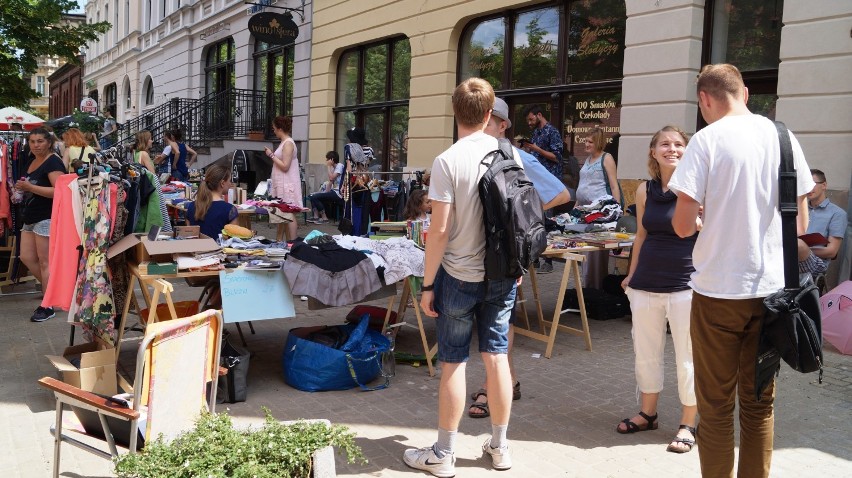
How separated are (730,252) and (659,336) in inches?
55.0

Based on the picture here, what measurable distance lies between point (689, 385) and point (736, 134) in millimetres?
1719

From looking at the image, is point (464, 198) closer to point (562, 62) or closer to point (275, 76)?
point (562, 62)

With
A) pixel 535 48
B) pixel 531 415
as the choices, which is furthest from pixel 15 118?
pixel 531 415

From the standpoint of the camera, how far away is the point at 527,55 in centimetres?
1200

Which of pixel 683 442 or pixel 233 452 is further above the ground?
pixel 233 452

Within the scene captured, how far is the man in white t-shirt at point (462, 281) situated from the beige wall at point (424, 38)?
28.7ft

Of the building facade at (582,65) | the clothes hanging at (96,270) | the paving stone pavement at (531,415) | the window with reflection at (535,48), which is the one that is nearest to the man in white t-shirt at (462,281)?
the paving stone pavement at (531,415)

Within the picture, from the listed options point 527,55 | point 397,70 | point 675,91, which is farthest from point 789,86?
point 397,70

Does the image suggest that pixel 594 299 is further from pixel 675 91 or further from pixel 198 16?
pixel 198 16

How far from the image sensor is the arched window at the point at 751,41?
8.54 metres

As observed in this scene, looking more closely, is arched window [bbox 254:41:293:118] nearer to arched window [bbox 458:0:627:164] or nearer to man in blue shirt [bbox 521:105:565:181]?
arched window [bbox 458:0:627:164]

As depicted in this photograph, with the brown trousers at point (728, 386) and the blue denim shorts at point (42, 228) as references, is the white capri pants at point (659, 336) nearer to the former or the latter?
the brown trousers at point (728, 386)

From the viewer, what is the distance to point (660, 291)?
4090 mm

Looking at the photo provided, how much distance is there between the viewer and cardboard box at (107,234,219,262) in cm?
480
